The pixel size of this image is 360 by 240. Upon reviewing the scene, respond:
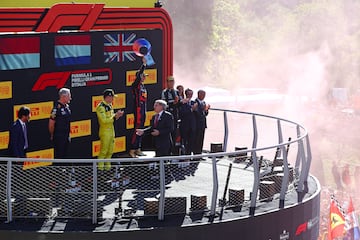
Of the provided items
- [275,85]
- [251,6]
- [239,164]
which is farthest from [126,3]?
[251,6]

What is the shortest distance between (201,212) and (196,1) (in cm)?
5845

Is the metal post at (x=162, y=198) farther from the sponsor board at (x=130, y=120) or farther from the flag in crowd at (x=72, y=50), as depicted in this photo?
the sponsor board at (x=130, y=120)

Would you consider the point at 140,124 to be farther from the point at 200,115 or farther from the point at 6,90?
the point at 6,90

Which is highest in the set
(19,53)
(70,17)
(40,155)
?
(70,17)

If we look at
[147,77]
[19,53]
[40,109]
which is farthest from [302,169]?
[19,53]

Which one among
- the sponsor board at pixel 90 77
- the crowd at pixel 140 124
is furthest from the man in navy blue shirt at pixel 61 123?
the sponsor board at pixel 90 77

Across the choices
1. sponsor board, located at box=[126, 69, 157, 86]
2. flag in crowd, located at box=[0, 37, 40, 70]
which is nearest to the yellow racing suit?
flag in crowd, located at box=[0, 37, 40, 70]

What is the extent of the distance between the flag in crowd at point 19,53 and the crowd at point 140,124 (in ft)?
2.94

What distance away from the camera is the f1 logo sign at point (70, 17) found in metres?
14.2

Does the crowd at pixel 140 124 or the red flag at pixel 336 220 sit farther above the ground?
the crowd at pixel 140 124

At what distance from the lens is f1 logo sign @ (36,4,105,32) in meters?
14.2

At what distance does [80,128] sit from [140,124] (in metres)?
1.36

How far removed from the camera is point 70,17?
579 inches

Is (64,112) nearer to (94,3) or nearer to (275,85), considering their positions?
(94,3)
